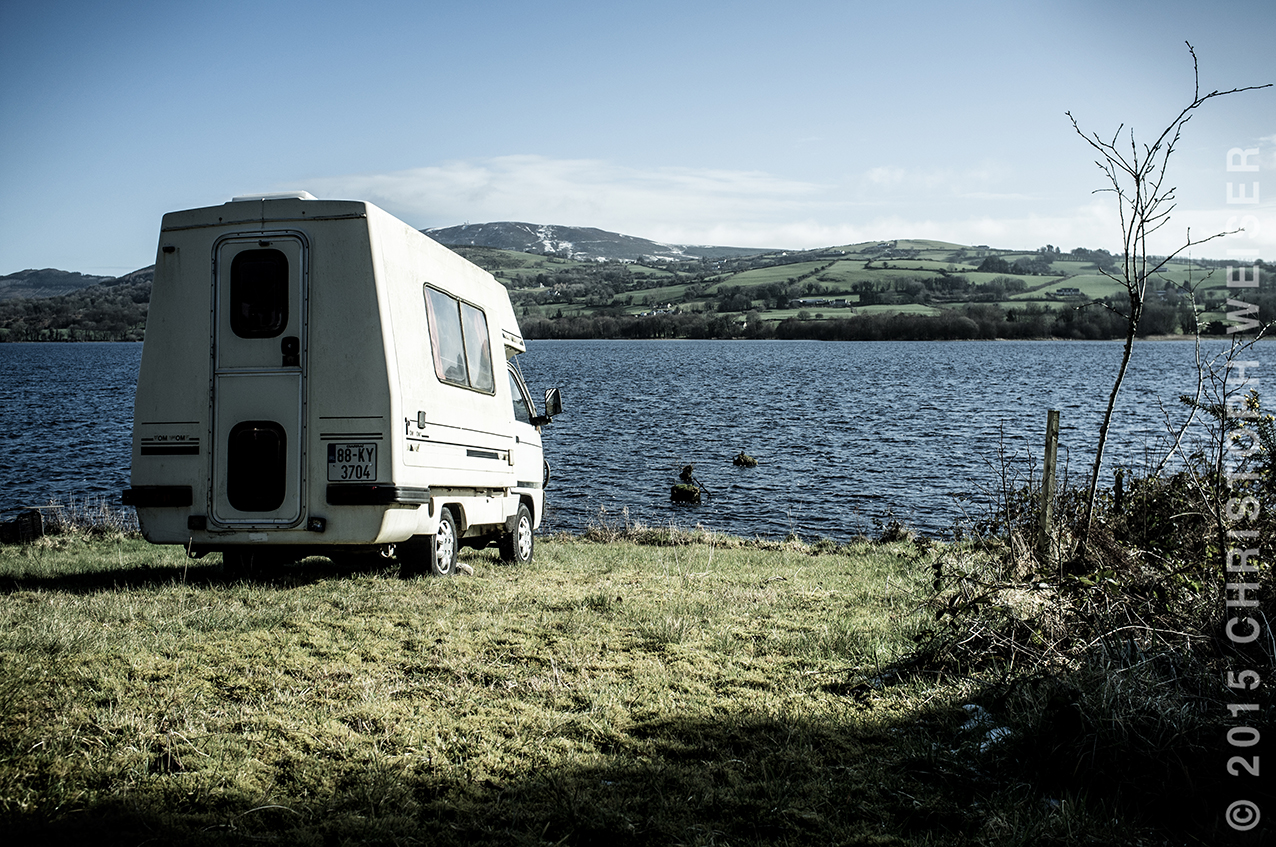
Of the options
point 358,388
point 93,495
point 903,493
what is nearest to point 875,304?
point 903,493

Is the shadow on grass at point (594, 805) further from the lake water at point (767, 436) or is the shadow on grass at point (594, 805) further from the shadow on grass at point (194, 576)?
the lake water at point (767, 436)

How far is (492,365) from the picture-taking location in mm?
9945

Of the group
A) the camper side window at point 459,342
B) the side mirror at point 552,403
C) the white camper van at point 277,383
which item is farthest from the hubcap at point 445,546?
the side mirror at point 552,403

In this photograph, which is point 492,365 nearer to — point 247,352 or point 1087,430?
point 247,352

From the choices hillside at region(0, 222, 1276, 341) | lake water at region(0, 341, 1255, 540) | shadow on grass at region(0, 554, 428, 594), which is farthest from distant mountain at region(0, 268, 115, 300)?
shadow on grass at region(0, 554, 428, 594)

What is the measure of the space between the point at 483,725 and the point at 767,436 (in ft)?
96.5

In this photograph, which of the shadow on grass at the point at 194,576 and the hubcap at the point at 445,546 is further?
the hubcap at the point at 445,546

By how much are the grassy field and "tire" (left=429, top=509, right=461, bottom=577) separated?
3.25 feet

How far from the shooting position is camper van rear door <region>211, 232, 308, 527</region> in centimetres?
751

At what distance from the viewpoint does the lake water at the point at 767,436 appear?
68.2 ft

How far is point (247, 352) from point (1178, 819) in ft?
23.9

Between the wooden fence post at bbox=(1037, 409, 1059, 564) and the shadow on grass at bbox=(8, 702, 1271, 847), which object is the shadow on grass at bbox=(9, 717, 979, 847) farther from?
the wooden fence post at bbox=(1037, 409, 1059, 564)

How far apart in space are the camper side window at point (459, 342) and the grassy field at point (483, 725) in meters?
2.31

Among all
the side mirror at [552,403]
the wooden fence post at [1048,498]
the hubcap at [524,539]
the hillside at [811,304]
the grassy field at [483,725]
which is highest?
the hillside at [811,304]
